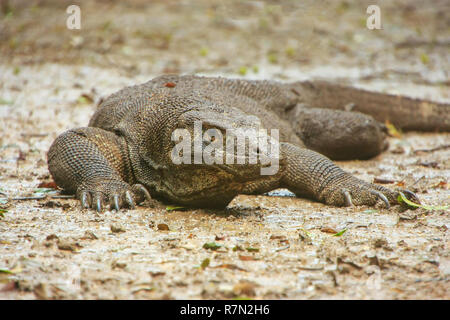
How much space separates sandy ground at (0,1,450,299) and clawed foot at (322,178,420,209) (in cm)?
12

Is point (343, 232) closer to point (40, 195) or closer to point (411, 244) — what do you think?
point (411, 244)

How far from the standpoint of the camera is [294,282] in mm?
2877

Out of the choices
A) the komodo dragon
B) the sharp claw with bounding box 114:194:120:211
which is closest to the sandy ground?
the sharp claw with bounding box 114:194:120:211

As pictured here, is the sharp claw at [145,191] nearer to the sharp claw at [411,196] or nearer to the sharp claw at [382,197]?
the sharp claw at [382,197]

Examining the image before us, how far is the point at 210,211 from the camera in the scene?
420cm

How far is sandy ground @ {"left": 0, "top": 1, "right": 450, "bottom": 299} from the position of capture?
2.87 metres

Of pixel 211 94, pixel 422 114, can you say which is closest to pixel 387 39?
pixel 422 114

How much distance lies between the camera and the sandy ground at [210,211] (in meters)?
2.87

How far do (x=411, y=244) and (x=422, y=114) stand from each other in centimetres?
471

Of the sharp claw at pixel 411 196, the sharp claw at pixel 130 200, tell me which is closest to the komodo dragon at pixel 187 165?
the sharp claw at pixel 130 200

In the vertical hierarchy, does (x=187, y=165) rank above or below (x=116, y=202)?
above

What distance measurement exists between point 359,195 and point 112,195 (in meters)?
2.00

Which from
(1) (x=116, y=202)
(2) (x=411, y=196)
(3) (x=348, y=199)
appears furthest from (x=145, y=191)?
(2) (x=411, y=196)

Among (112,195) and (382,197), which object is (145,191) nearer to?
(112,195)
